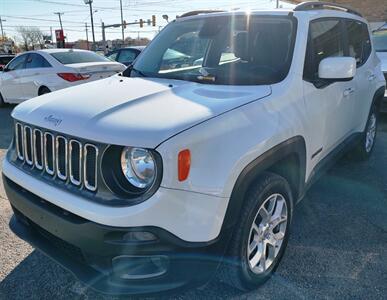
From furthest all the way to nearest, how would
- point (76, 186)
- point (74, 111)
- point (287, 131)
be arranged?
point (287, 131)
point (74, 111)
point (76, 186)

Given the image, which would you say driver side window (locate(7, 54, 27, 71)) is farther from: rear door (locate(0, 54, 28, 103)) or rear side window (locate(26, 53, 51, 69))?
rear side window (locate(26, 53, 51, 69))

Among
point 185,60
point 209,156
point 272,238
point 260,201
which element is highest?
point 185,60

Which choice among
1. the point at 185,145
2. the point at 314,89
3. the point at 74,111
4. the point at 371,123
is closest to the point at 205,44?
the point at 314,89

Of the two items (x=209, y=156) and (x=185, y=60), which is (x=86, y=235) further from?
(x=185, y=60)

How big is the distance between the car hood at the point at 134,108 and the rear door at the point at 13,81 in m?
7.50

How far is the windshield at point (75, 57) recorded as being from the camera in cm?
871

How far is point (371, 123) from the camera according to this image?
16.3 ft

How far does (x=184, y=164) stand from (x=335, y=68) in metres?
1.55

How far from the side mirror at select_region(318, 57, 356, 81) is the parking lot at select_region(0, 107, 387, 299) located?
1.32 meters

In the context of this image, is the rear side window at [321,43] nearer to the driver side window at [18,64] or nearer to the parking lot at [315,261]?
the parking lot at [315,261]

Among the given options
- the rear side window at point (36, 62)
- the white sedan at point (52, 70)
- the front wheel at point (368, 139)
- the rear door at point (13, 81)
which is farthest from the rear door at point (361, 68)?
the rear door at point (13, 81)

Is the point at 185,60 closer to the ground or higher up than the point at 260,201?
higher up

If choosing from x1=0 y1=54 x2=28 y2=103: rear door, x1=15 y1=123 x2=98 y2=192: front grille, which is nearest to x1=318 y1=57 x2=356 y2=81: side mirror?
x1=15 y1=123 x2=98 y2=192: front grille

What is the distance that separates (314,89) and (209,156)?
139 cm
